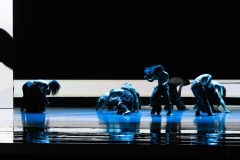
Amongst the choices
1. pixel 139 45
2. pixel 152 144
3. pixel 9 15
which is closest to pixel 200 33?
pixel 139 45

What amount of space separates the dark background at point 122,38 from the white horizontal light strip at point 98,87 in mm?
181

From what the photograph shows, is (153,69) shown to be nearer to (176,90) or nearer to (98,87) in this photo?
(176,90)

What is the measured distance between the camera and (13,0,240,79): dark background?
10.2 m

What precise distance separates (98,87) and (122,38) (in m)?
1.42

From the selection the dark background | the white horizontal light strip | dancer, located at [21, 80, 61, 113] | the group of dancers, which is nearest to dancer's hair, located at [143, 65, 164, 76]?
the group of dancers

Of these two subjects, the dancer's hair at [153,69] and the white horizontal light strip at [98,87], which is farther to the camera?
the white horizontal light strip at [98,87]

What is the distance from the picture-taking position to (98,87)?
36.5 feet

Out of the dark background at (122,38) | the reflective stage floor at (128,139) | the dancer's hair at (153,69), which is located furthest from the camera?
the dark background at (122,38)

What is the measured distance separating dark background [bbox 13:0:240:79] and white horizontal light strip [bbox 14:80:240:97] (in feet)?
0.60

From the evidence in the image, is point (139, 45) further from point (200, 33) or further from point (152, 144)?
point (152, 144)

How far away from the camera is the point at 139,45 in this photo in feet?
34.4

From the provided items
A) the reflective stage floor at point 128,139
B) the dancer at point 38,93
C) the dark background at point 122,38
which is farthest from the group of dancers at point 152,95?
the reflective stage floor at point 128,139

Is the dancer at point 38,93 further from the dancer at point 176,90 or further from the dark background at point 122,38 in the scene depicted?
the dancer at point 176,90

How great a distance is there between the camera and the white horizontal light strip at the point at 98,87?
10.9 metres
